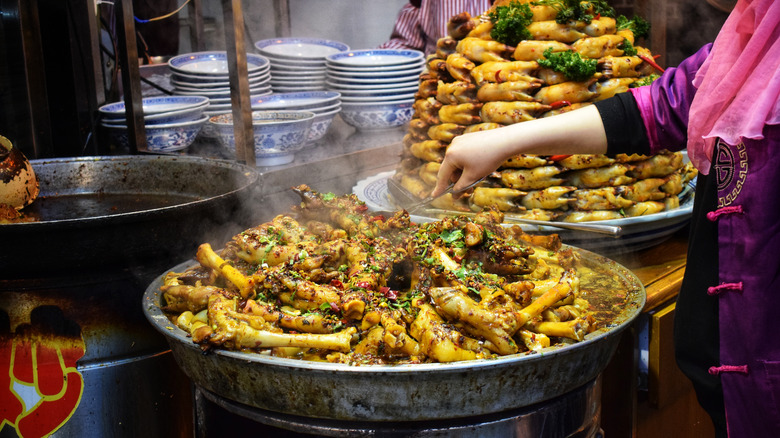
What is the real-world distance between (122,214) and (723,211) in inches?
57.3

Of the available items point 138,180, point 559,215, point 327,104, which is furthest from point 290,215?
point 327,104

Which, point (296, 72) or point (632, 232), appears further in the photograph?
point (296, 72)

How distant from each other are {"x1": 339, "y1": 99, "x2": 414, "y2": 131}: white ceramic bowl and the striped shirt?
2.14 metres

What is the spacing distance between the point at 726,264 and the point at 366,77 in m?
2.45

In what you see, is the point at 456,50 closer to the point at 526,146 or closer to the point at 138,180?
the point at 526,146

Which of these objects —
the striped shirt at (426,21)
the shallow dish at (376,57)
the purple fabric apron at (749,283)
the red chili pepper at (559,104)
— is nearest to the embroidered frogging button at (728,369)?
the purple fabric apron at (749,283)

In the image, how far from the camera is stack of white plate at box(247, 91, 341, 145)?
3297mm

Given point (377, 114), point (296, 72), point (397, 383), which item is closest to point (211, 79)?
point (296, 72)

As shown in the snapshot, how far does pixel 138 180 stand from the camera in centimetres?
238

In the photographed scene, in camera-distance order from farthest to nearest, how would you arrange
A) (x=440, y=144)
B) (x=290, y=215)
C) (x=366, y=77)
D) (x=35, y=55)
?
1. (x=366, y=77)
2. (x=35, y=55)
3. (x=440, y=144)
4. (x=290, y=215)

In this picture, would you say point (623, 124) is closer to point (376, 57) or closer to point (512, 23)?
point (512, 23)

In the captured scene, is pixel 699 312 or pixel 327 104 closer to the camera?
pixel 699 312

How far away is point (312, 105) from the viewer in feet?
10.8

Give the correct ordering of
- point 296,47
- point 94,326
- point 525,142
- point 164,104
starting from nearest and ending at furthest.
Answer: point 525,142 < point 94,326 < point 164,104 < point 296,47
